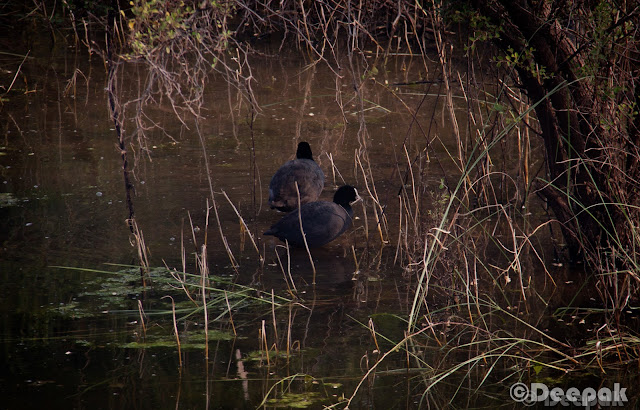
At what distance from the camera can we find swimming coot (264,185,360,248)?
266 inches

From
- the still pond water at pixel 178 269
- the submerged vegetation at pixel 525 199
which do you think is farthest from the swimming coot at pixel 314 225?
the submerged vegetation at pixel 525 199

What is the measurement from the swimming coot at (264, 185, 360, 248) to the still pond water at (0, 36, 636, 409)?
16cm

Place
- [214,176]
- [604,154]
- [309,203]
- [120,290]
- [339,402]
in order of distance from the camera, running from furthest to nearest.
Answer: [214,176]
[309,203]
[120,290]
[604,154]
[339,402]

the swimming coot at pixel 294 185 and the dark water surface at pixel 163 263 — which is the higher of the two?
the swimming coot at pixel 294 185

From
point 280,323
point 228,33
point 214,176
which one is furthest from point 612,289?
point 214,176

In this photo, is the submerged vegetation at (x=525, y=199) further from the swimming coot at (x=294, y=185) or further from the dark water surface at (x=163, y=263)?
the swimming coot at (x=294, y=185)

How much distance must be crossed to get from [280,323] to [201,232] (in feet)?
6.05

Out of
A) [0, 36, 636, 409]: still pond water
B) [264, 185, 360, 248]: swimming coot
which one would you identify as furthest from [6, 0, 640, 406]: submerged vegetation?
[264, 185, 360, 248]: swimming coot

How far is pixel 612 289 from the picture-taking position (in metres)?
5.62

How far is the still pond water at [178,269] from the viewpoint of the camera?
184 inches

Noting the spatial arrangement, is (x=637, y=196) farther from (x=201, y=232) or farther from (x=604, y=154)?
(x=201, y=232)

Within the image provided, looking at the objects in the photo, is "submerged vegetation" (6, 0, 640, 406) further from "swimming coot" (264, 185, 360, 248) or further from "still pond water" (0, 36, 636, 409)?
"swimming coot" (264, 185, 360, 248)

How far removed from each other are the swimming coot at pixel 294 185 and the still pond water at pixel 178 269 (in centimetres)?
24

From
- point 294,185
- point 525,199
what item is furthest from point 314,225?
point 525,199
